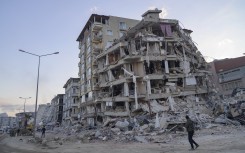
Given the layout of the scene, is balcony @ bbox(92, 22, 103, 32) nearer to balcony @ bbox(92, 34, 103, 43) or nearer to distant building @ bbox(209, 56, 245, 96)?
balcony @ bbox(92, 34, 103, 43)

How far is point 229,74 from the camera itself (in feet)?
150

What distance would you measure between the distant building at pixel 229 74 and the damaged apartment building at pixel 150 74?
8.76 meters

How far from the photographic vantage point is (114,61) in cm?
3712

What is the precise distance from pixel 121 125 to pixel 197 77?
18.7 metres

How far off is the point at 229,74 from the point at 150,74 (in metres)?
24.3

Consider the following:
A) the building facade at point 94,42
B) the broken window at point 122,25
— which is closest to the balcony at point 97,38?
the building facade at point 94,42

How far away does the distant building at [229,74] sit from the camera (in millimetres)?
42969

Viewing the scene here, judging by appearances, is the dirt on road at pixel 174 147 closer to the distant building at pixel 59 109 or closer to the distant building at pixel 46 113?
the distant building at pixel 59 109

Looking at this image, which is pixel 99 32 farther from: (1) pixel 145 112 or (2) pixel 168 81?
(1) pixel 145 112

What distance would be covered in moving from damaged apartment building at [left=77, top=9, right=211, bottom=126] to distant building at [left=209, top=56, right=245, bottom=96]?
876cm

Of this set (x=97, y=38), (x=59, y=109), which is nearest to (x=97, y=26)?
(x=97, y=38)

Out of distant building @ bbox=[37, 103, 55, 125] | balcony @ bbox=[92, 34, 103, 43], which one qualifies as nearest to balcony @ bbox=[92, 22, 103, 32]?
balcony @ bbox=[92, 34, 103, 43]

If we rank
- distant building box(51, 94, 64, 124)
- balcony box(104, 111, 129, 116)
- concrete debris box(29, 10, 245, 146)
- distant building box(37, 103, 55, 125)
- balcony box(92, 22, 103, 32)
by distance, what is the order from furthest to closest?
1. distant building box(37, 103, 55, 125)
2. distant building box(51, 94, 64, 124)
3. balcony box(92, 22, 103, 32)
4. balcony box(104, 111, 129, 116)
5. concrete debris box(29, 10, 245, 146)

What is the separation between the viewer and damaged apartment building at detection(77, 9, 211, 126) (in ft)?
99.3
